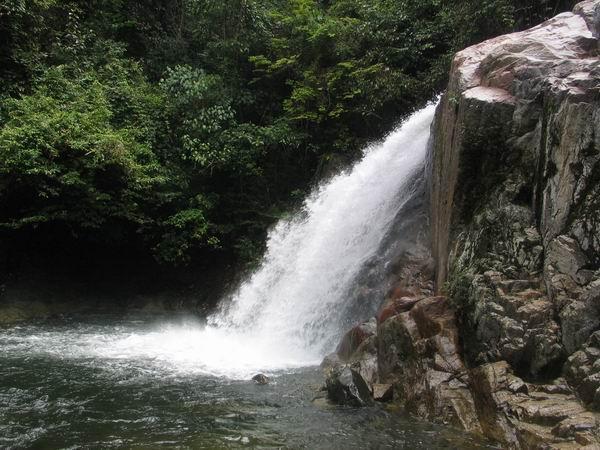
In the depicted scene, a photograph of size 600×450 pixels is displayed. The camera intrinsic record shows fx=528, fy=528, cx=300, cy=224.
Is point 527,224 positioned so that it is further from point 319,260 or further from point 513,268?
point 319,260

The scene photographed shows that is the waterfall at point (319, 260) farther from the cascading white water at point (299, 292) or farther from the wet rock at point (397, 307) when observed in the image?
the wet rock at point (397, 307)

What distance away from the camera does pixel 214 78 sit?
657 inches

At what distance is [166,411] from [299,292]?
19.1 feet

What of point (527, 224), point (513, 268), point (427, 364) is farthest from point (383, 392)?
point (527, 224)

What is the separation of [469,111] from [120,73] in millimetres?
12226

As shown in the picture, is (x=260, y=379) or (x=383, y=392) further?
(x=260, y=379)

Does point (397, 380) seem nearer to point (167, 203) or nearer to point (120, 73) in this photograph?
point (167, 203)

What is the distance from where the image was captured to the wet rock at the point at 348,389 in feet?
23.0

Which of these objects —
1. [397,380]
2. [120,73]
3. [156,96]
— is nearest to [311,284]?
[397,380]

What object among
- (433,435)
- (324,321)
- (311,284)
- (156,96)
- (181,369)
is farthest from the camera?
(156,96)

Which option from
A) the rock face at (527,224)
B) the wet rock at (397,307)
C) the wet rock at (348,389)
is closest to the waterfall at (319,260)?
the wet rock at (397,307)

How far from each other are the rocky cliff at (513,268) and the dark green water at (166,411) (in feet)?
2.31

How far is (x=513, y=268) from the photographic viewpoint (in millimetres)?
6980

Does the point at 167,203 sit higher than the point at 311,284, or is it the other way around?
the point at 167,203
